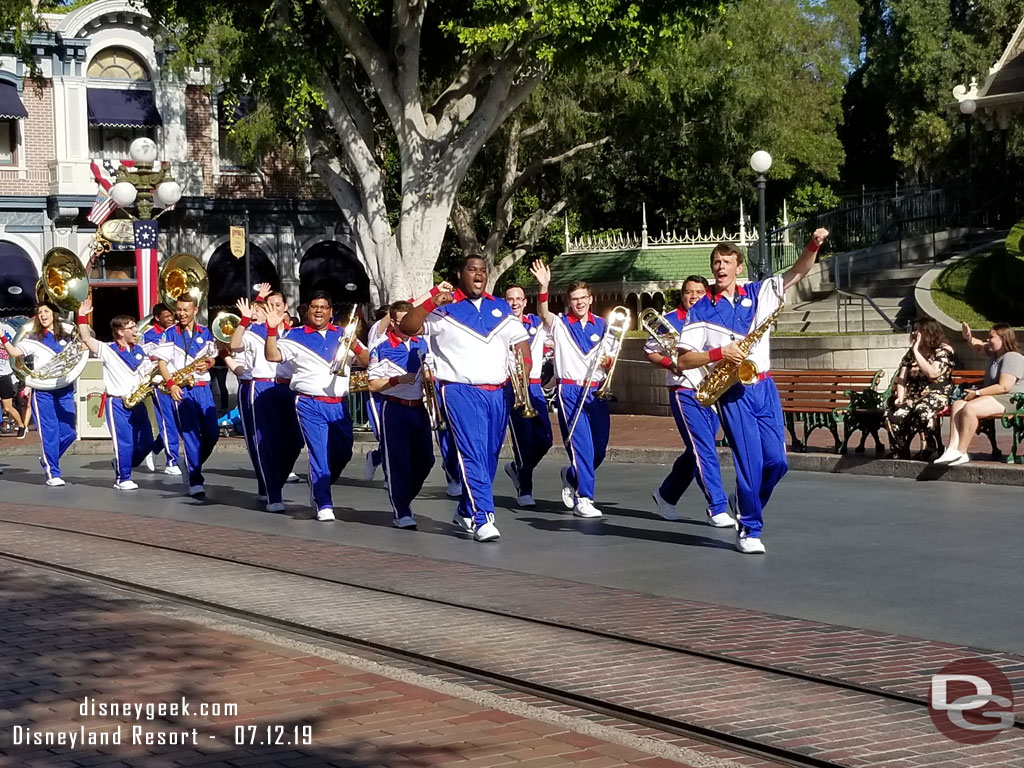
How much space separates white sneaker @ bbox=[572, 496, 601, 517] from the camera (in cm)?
1288

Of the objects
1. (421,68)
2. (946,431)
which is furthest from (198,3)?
(946,431)

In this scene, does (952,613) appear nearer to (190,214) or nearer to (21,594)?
(21,594)

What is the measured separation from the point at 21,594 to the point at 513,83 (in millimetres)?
16091

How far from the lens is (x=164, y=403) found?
17016 millimetres

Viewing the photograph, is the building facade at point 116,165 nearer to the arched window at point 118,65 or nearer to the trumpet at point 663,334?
the arched window at point 118,65

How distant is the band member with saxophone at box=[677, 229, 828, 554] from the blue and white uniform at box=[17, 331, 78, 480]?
29.3 ft

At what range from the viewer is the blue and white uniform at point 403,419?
40.7 ft

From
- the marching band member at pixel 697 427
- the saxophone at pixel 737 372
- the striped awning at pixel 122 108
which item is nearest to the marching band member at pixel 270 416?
the marching band member at pixel 697 427

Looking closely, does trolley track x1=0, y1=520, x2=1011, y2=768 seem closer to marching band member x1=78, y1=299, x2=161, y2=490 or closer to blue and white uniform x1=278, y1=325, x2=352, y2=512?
Answer: blue and white uniform x1=278, y1=325, x2=352, y2=512

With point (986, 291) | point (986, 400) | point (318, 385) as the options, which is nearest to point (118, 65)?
point (986, 291)

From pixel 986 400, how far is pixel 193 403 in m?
7.56

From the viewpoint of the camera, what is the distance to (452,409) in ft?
37.9

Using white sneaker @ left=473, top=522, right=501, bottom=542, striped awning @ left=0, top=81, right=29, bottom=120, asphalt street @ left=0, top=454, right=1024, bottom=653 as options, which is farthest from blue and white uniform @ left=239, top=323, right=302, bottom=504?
striped awning @ left=0, top=81, right=29, bottom=120

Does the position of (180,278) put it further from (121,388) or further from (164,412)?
(121,388)
